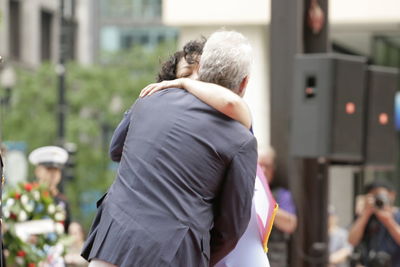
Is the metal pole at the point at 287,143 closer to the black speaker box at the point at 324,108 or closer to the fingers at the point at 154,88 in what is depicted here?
the black speaker box at the point at 324,108

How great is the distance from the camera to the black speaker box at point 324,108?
399 inches

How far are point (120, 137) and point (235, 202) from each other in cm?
60

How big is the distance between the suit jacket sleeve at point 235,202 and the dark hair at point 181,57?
1.65ft

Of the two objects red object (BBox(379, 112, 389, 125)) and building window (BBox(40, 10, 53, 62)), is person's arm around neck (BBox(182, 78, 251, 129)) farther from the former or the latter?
building window (BBox(40, 10, 53, 62))

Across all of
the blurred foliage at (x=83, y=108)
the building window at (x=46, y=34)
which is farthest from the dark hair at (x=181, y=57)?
the building window at (x=46, y=34)

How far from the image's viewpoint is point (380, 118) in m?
11.0

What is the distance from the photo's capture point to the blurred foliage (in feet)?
154

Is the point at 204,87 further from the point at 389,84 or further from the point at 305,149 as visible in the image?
the point at 389,84


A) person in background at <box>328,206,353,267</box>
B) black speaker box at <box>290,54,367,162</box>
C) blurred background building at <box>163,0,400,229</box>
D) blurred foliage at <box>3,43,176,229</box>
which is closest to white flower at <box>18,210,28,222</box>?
black speaker box at <box>290,54,367,162</box>

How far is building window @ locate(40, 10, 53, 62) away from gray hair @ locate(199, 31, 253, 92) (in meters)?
62.6

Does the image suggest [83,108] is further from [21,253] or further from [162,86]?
[162,86]

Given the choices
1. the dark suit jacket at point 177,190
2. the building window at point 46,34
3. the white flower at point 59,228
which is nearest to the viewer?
the dark suit jacket at point 177,190

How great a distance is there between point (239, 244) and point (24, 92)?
42.5 m

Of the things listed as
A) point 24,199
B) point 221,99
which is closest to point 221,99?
point 221,99
